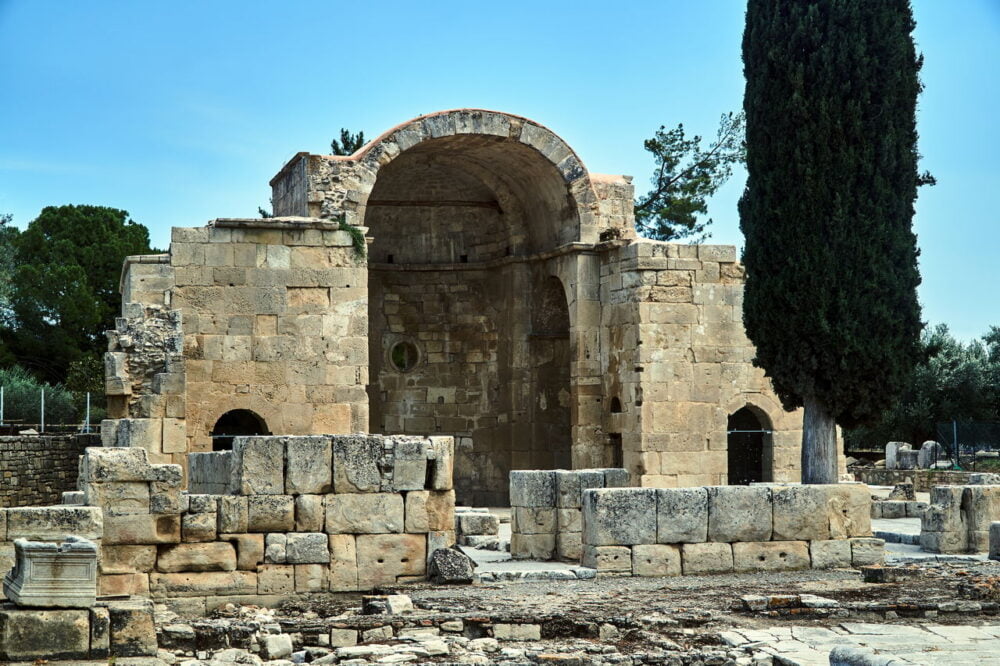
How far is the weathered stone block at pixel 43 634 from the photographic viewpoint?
9031mm

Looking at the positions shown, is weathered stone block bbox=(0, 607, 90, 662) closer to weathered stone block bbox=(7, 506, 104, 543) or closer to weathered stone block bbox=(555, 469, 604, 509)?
weathered stone block bbox=(7, 506, 104, 543)

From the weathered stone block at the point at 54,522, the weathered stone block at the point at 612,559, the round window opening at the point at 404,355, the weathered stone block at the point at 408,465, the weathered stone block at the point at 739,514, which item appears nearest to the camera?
the weathered stone block at the point at 54,522

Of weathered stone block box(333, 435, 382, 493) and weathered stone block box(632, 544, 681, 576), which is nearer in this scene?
weathered stone block box(333, 435, 382, 493)

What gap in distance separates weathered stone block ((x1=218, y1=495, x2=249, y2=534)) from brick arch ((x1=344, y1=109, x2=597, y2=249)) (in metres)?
8.69

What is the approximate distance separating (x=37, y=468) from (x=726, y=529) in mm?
14325

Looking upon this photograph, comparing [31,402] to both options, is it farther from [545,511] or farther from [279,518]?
[279,518]

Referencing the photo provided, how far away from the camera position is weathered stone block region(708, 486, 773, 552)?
511 inches

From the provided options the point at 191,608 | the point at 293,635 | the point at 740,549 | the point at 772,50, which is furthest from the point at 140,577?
the point at 772,50

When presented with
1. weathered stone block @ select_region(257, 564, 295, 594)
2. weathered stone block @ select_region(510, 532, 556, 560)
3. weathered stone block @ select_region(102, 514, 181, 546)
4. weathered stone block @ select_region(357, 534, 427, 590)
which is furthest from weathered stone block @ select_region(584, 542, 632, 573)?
weathered stone block @ select_region(102, 514, 181, 546)

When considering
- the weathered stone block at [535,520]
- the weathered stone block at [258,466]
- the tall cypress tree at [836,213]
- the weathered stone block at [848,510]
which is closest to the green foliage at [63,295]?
the tall cypress tree at [836,213]

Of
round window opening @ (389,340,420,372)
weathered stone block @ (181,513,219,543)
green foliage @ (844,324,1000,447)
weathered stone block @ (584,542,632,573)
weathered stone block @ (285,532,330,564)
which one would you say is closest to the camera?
weathered stone block @ (181,513,219,543)

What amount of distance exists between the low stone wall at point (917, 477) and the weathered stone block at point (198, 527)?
15778mm

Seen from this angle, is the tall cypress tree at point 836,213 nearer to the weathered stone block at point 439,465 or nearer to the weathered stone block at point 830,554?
the weathered stone block at point 830,554

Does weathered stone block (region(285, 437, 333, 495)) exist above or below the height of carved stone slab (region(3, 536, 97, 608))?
above
